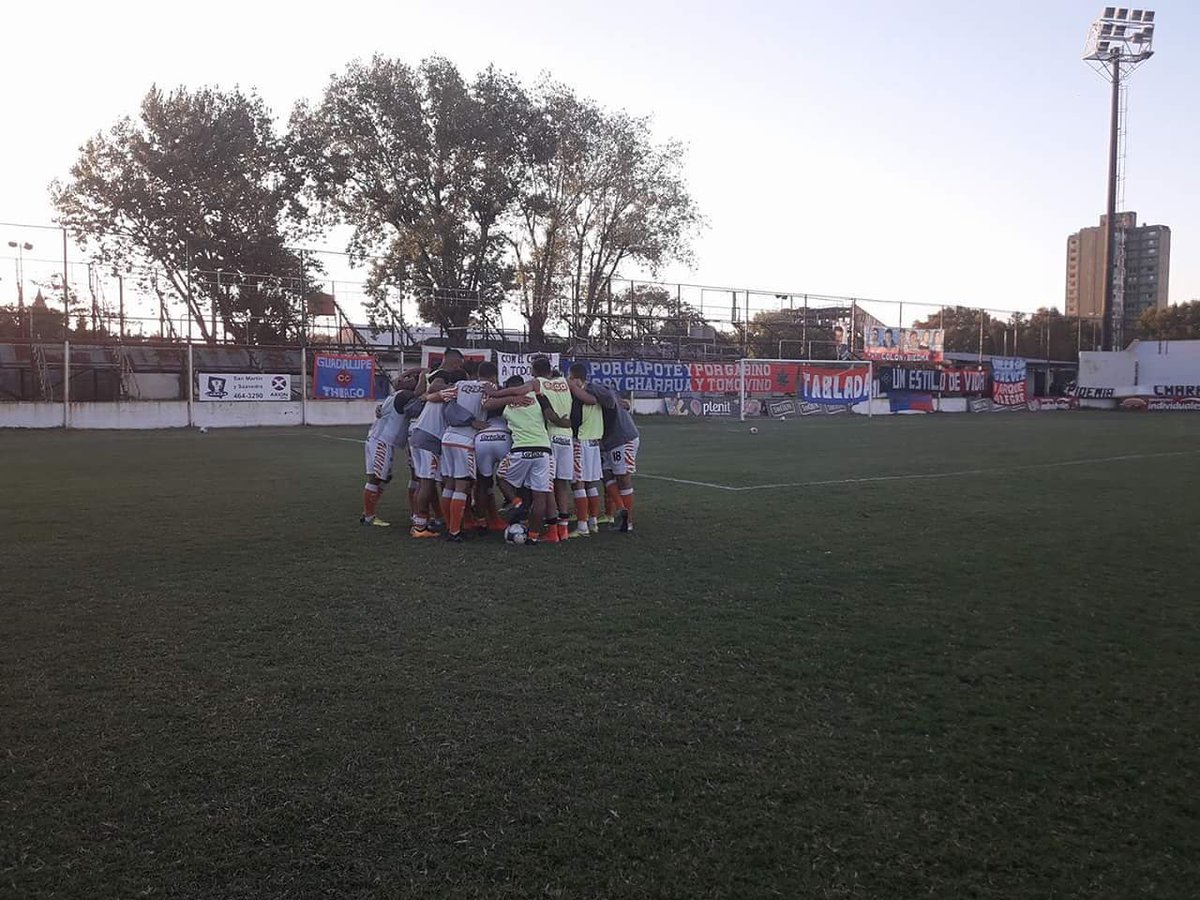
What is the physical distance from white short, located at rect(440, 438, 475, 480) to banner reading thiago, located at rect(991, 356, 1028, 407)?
133ft

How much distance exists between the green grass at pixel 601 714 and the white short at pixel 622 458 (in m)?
0.91

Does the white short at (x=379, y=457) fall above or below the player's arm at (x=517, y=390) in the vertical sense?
below

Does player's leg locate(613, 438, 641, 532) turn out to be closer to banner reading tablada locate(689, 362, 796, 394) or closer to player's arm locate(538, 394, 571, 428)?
player's arm locate(538, 394, 571, 428)

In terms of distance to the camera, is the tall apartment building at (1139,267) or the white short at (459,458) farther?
the tall apartment building at (1139,267)

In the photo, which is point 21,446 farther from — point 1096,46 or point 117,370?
point 1096,46

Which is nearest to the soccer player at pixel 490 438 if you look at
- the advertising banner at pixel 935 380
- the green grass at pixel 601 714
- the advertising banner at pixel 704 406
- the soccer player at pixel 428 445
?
the soccer player at pixel 428 445

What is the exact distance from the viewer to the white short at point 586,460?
933 cm

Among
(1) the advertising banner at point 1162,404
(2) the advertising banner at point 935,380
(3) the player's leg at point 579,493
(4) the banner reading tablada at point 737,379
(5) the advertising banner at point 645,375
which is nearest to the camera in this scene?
(3) the player's leg at point 579,493

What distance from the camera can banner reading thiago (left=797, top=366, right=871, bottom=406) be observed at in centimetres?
3753

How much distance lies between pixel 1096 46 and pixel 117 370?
1997 inches

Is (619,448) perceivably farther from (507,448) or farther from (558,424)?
(507,448)

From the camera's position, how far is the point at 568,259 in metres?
47.4

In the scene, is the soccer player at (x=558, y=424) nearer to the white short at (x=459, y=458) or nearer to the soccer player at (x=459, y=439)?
the soccer player at (x=459, y=439)

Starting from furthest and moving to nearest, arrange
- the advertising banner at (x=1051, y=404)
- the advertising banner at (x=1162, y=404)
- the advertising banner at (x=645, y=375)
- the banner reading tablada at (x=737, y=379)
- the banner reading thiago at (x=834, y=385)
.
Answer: the advertising banner at (x=1051, y=404) → the advertising banner at (x=1162, y=404) → the banner reading thiago at (x=834, y=385) → the banner reading tablada at (x=737, y=379) → the advertising banner at (x=645, y=375)
